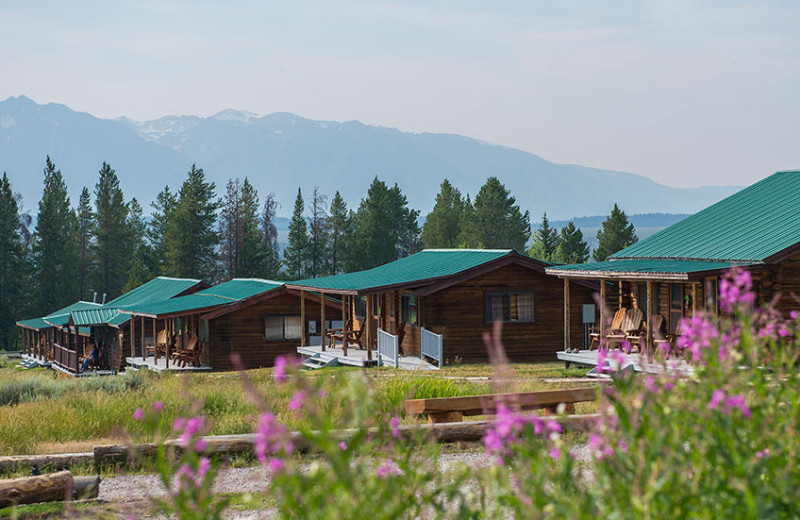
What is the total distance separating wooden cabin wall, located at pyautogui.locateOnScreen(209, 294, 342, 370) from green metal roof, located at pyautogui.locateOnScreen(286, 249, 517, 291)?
2.54 meters

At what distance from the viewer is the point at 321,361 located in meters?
31.6

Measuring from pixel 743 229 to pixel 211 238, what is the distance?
56.0 metres

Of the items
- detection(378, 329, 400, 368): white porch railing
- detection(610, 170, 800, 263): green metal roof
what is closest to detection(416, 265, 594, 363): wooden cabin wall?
detection(378, 329, 400, 368): white porch railing

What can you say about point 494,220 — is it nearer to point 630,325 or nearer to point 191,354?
point 191,354

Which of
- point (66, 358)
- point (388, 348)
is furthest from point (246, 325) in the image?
point (66, 358)

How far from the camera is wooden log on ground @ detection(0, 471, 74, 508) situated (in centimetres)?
820

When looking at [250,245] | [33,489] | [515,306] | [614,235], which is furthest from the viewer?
[614,235]

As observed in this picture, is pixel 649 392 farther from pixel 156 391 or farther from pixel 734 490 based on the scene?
pixel 156 391

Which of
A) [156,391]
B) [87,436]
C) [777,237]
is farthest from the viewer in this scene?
[777,237]

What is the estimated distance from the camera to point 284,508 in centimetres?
415

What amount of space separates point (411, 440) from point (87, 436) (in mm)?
8110

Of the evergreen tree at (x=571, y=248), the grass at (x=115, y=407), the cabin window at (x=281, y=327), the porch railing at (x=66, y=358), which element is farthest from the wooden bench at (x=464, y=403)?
the evergreen tree at (x=571, y=248)

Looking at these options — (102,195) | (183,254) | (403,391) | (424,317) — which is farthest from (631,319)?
(102,195)

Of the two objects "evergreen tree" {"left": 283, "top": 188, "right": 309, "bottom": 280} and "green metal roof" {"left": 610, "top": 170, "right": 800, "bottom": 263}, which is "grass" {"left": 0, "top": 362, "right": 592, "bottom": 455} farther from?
"evergreen tree" {"left": 283, "top": 188, "right": 309, "bottom": 280}
